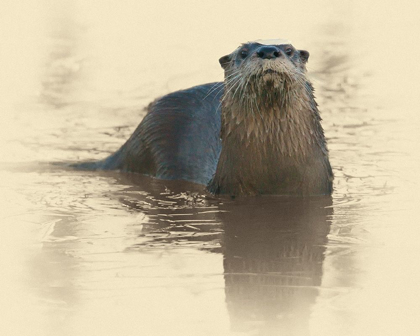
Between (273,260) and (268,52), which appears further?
(268,52)

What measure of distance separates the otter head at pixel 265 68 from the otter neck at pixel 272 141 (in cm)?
7

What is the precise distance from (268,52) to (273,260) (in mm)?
1252

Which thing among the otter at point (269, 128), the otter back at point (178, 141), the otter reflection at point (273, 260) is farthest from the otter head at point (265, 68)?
the otter back at point (178, 141)

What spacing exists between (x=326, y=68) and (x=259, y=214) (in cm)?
481

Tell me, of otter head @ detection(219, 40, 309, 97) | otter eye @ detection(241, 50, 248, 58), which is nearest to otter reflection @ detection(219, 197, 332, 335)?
otter head @ detection(219, 40, 309, 97)

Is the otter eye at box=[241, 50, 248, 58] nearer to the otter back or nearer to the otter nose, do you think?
the otter nose

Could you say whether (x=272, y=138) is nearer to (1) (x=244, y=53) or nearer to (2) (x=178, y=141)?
(1) (x=244, y=53)

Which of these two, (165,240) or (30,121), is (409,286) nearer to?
(165,240)

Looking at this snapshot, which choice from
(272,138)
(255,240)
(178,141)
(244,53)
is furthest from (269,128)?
(178,141)

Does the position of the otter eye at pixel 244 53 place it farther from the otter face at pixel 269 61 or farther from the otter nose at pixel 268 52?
the otter nose at pixel 268 52

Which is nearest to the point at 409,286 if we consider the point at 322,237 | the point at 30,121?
the point at 322,237

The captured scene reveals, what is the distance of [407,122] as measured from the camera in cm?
790

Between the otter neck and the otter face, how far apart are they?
15cm

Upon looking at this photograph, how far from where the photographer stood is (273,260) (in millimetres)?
4539
